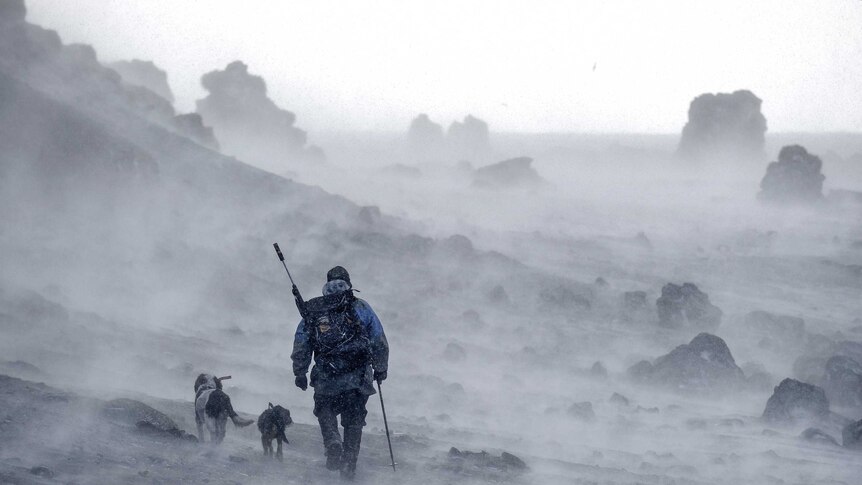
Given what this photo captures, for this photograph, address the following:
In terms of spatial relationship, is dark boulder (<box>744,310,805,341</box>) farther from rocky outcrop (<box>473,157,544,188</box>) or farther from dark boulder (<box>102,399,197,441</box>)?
rocky outcrop (<box>473,157,544,188</box>)

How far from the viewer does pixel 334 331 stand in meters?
6.68

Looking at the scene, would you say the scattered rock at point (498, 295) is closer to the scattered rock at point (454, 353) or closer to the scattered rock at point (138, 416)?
the scattered rock at point (454, 353)

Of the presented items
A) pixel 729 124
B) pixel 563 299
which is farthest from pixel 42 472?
pixel 729 124

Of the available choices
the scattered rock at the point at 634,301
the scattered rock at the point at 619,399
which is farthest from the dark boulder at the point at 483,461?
the scattered rock at the point at 634,301

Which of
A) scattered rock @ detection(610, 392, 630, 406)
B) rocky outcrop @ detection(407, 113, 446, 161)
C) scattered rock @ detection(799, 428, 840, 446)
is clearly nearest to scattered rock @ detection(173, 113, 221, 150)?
scattered rock @ detection(610, 392, 630, 406)

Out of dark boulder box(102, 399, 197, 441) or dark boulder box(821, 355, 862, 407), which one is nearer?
dark boulder box(102, 399, 197, 441)

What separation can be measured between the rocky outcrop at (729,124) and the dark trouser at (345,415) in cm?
6801

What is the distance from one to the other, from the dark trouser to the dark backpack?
0.79ft

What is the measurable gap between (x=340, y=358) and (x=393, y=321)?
44.6 ft

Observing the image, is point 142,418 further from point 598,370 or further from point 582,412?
point 598,370

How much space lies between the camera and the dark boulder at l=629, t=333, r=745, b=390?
616 inches

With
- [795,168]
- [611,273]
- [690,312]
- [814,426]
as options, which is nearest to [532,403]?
[814,426]

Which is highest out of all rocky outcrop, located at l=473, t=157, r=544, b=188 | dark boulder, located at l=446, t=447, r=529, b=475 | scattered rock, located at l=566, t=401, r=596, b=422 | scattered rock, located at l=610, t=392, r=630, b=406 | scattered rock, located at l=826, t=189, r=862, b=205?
rocky outcrop, located at l=473, t=157, r=544, b=188

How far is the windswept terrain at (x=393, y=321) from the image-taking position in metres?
8.17
